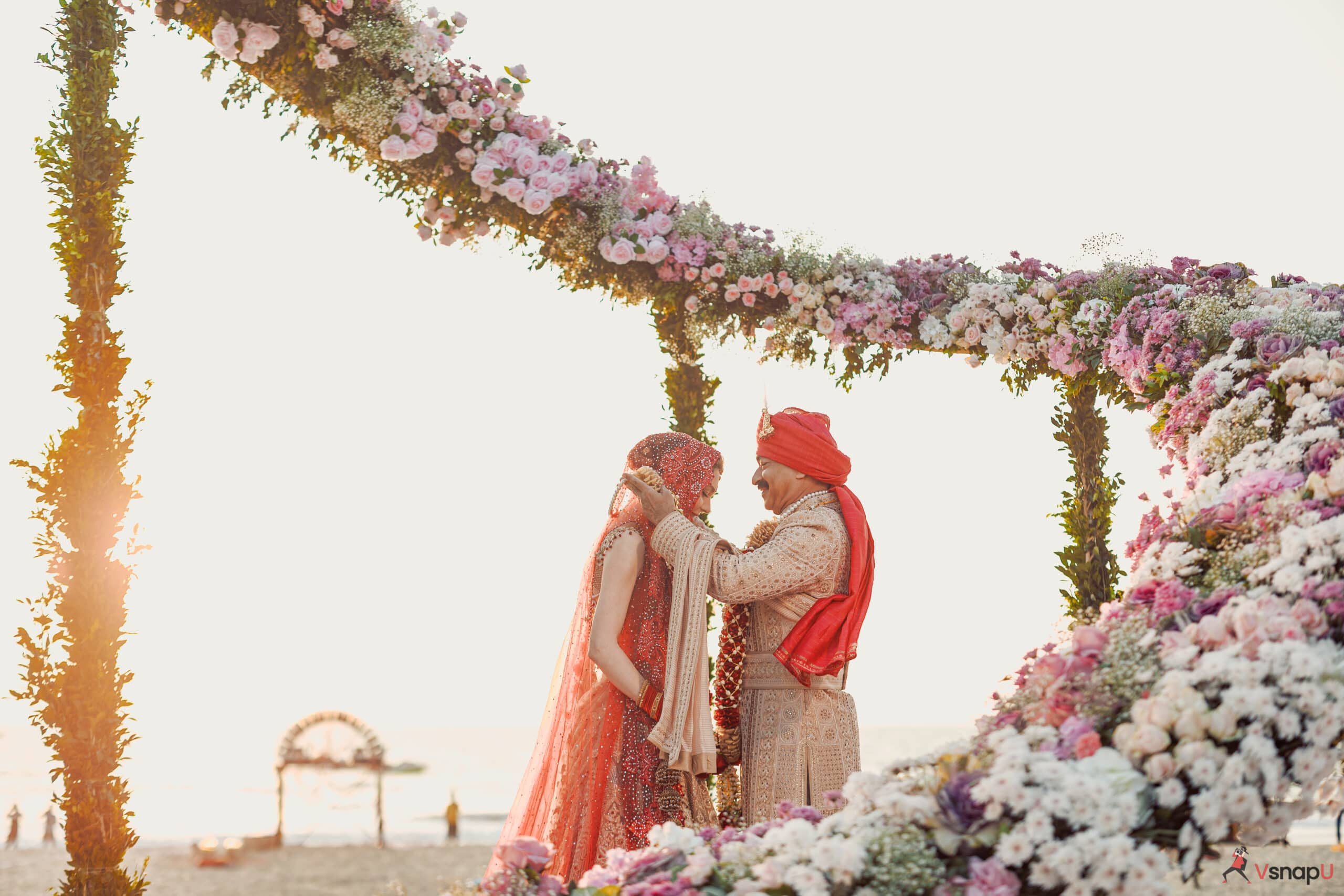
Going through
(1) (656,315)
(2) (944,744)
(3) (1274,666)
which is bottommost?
(2) (944,744)

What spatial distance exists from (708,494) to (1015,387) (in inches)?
85.2

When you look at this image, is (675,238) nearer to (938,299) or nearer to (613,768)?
(938,299)

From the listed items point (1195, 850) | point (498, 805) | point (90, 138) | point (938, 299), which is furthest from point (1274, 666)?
point (498, 805)

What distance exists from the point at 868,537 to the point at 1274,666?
1948 millimetres

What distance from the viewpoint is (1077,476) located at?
6031mm

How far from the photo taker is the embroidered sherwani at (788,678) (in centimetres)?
418

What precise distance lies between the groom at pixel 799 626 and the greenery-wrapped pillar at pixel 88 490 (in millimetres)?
2230

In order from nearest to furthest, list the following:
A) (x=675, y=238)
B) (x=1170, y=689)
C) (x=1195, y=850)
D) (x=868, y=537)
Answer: (x=1195, y=850)
(x=1170, y=689)
(x=868, y=537)
(x=675, y=238)

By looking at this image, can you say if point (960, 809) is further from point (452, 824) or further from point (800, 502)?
point (452, 824)

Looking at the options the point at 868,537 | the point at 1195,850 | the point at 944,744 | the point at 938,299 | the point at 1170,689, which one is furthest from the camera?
the point at 938,299

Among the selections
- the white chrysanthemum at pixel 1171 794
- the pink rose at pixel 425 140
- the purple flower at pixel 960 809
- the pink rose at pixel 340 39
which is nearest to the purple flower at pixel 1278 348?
the white chrysanthemum at pixel 1171 794

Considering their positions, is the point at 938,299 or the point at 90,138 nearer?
the point at 90,138

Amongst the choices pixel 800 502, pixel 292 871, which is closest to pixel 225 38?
pixel 800 502

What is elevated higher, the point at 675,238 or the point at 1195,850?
the point at 675,238
